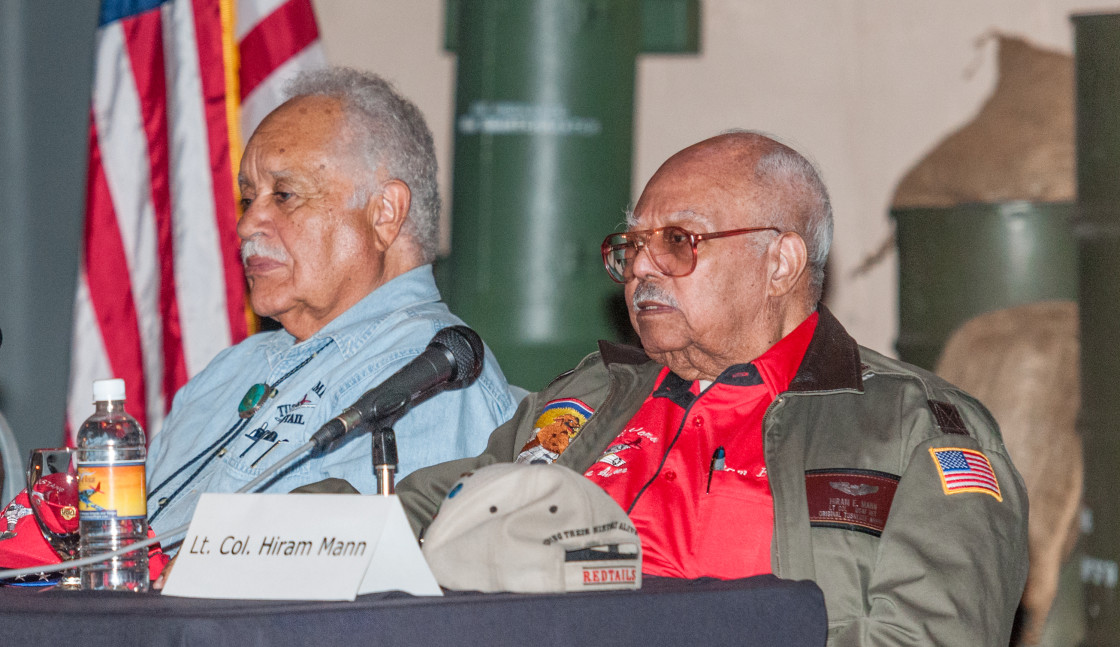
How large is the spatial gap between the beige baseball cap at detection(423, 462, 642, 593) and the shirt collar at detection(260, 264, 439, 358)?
1141 mm

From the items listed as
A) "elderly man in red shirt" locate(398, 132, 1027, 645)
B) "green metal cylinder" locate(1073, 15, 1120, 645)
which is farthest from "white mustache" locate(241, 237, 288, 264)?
"green metal cylinder" locate(1073, 15, 1120, 645)

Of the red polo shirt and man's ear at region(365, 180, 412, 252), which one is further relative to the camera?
man's ear at region(365, 180, 412, 252)

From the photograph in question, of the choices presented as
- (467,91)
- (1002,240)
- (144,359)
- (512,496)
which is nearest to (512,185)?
(467,91)

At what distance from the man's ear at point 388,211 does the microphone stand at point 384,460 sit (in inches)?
44.7

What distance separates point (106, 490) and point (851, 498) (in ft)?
3.40

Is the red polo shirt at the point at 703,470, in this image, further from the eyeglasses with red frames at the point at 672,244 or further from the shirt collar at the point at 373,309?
the shirt collar at the point at 373,309

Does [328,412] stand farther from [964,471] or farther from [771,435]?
[964,471]

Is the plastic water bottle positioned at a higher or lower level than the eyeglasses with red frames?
lower

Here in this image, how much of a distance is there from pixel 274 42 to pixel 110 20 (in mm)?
507

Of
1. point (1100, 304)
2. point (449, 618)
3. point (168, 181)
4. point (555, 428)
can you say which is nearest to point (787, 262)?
point (555, 428)

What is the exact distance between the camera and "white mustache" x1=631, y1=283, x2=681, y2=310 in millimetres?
2127

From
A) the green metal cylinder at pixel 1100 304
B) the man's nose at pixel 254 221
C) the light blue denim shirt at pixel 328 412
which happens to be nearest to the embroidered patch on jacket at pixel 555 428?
the light blue denim shirt at pixel 328 412

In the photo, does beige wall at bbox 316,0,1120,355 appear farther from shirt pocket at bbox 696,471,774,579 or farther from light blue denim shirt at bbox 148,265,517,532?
shirt pocket at bbox 696,471,774,579

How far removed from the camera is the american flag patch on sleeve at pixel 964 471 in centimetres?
169
